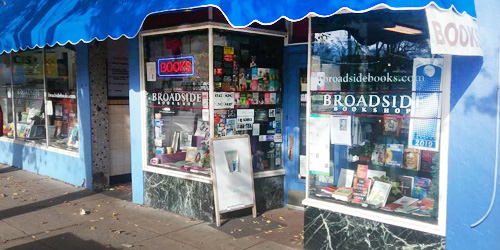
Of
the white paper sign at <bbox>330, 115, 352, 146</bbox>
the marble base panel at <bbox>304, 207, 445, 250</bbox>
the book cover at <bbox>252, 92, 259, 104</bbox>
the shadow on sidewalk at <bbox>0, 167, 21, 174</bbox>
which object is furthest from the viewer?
the shadow on sidewalk at <bbox>0, 167, 21, 174</bbox>

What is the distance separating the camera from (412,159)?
464 centimetres

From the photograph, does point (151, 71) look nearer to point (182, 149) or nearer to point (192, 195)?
point (182, 149)

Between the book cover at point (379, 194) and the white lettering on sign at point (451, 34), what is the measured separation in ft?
5.38

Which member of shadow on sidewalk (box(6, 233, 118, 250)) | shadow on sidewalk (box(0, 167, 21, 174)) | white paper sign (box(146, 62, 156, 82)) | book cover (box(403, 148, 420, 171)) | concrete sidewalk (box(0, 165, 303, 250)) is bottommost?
shadow on sidewalk (box(6, 233, 118, 250))

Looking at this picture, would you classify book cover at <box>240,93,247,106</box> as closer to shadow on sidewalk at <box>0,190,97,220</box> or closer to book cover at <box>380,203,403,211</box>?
book cover at <box>380,203,403,211</box>

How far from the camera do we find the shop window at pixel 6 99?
1017cm

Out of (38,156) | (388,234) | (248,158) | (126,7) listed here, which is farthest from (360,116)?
(38,156)

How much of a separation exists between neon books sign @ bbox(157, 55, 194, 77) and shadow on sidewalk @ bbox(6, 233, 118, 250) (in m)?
2.48

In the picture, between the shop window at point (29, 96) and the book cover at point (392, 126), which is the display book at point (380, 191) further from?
the shop window at point (29, 96)

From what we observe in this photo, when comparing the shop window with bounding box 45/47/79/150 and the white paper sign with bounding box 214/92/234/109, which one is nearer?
the white paper sign with bounding box 214/92/234/109

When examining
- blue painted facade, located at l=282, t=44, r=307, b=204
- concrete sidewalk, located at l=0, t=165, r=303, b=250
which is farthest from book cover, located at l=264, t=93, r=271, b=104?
concrete sidewalk, located at l=0, t=165, r=303, b=250

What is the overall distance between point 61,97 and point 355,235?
20.7 ft

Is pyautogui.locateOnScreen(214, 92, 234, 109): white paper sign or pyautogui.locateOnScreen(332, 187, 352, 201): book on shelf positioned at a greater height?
pyautogui.locateOnScreen(214, 92, 234, 109): white paper sign

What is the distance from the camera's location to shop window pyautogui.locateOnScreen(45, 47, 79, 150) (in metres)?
8.37
